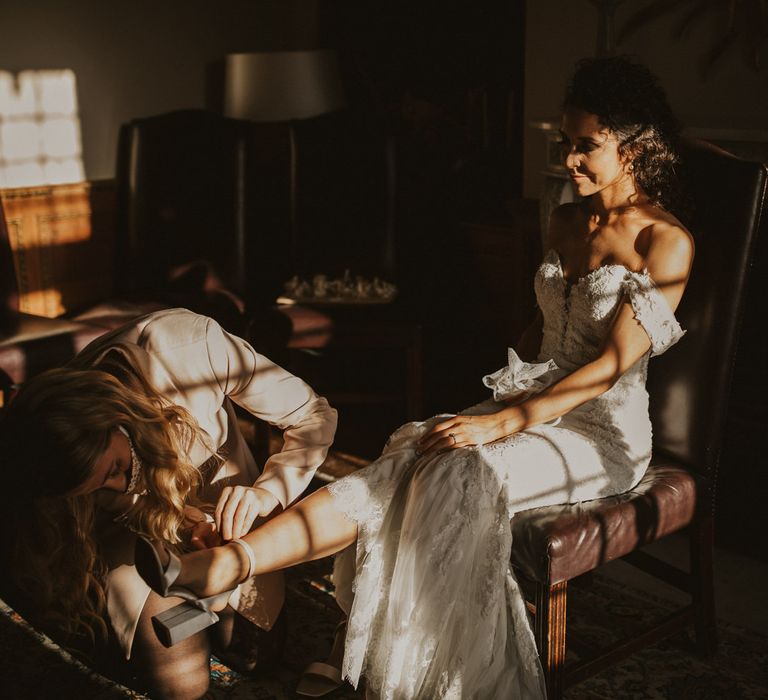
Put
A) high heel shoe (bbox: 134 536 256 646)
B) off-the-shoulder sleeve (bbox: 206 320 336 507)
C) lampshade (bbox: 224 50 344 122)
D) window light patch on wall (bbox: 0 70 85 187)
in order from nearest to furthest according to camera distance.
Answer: high heel shoe (bbox: 134 536 256 646) → off-the-shoulder sleeve (bbox: 206 320 336 507) → window light patch on wall (bbox: 0 70 85 187) → lampshade (bbox: 224 50 344 122)

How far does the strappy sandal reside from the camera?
2066 mm

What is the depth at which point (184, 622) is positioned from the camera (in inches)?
63.7

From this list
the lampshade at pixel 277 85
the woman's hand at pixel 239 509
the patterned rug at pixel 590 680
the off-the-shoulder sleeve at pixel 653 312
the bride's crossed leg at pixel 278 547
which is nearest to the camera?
the bride's crossed leg at pixel 278 547

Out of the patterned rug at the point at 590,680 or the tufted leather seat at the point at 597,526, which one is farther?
the patterned rug at the point at 590,680

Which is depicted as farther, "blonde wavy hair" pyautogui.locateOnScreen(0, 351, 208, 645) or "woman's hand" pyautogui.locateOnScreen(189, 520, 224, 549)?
"woman's hand" pyautogui.locateOnScreen(189, 520, 224, 549)

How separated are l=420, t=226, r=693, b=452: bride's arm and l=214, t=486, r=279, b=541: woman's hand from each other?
442mm

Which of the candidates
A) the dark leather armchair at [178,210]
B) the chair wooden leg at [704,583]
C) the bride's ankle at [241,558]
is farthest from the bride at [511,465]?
the dark leather armchair at [178,210]

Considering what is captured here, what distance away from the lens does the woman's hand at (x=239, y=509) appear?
1.78 meters

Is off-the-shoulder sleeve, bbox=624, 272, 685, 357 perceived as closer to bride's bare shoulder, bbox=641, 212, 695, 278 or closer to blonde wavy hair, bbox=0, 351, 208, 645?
bride's bare shoulder, bbox=641, 212, 695, 278

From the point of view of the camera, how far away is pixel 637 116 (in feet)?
6.81

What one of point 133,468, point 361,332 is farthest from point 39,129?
point 133,468

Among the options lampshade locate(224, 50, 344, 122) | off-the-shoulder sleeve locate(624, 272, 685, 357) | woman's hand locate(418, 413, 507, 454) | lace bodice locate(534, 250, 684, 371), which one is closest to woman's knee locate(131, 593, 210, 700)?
woman's hand locate(418, 413, 507, 454)

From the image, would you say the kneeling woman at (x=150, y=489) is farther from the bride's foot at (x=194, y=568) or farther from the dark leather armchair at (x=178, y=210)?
the dark leather armchair at (x=178, y=210)

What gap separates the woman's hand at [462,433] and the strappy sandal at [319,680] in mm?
471
